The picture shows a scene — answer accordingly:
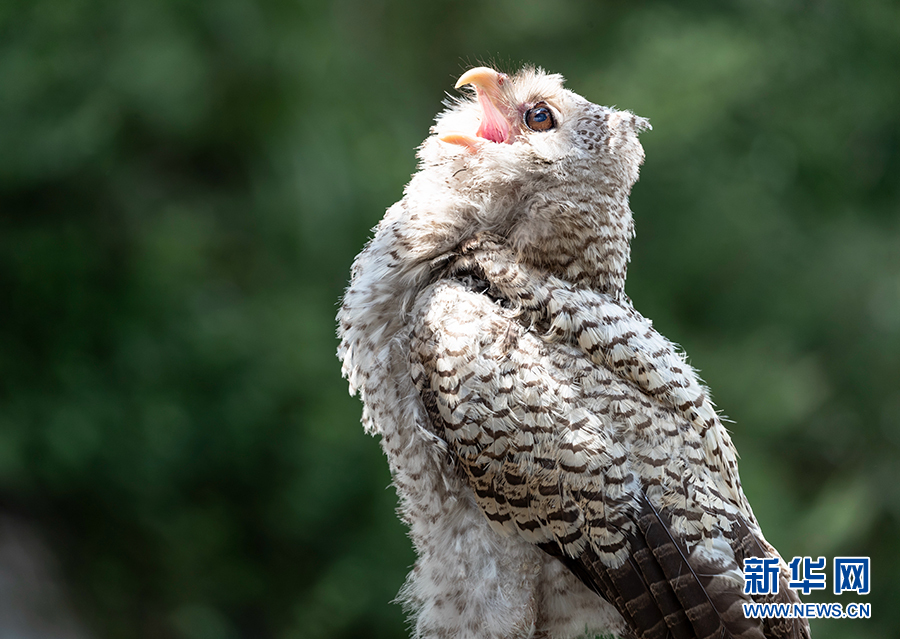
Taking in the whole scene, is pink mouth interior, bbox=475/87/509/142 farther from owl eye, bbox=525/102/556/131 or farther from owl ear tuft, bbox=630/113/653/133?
owl ear tuft, bbox=630/113/653/133

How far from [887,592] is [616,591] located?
16.3 ft

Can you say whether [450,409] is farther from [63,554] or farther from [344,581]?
[63,554]

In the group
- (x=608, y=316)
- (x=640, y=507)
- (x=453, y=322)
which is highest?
(x=608, y=316)

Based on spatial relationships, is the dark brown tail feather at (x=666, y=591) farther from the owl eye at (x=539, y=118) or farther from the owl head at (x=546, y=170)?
the owl eye at (x=539, y=118)

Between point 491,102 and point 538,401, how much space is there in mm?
777

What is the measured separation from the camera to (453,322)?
163cm

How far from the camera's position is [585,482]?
1.57 m

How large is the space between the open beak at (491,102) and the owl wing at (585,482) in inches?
20.3

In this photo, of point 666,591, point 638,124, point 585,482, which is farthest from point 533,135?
point 666,591

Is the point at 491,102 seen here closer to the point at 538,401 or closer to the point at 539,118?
the point at 539,118

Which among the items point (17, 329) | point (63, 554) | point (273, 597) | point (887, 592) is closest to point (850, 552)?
point (887, 592)

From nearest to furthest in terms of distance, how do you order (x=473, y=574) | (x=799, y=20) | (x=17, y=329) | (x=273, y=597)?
1. (x=473, y=574)
2. (x=17, y=329)
3. (x=273, y=597)
4. (x=799, y=20)

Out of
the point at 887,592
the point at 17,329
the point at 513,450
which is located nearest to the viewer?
the point at 513,450

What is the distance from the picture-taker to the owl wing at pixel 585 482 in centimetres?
156
